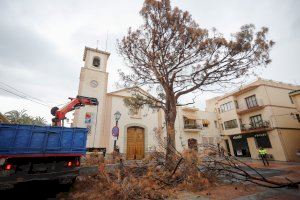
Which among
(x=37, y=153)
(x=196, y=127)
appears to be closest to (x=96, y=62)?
(x=37, y=153)

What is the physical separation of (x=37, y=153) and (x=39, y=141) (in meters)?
0.46

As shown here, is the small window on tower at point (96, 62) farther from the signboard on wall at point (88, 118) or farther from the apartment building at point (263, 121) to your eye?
the apartment building at point (263, 121)

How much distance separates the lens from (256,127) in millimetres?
23562

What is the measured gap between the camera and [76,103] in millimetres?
10539

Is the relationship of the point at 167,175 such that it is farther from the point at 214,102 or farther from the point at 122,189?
the point at 214,102

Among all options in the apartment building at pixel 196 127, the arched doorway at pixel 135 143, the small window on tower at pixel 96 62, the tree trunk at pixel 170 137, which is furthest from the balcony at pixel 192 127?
the tree trunk at pixel 170 137

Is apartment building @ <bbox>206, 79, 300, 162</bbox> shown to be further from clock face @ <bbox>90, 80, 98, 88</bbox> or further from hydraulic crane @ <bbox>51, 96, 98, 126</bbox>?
hydraulic crane @ <bbox>51, 96, 98, 126</bbox>

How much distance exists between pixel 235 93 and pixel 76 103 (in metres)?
25.0

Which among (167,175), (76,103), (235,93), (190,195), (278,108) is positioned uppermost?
(235,93)

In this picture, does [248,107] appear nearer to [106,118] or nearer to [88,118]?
[106,118]

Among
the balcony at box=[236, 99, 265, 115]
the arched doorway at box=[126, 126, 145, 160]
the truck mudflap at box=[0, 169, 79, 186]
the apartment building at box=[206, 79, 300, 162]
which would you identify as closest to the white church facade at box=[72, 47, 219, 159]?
the arched doorway at box=[126, 126, 145, 160]

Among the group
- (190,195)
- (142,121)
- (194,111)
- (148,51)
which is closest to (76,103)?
(148,51)

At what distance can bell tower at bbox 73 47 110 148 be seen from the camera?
16672mm

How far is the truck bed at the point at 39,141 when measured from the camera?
609 cm
